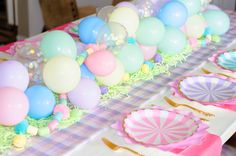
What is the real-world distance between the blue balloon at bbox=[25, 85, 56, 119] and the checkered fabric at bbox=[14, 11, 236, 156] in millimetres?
74

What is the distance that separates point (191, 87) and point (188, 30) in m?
0.44

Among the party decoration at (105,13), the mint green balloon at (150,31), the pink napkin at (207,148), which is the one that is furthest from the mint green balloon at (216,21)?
the pink napkin at (207,148)

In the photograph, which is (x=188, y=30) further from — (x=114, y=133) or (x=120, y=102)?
(x=114, y=133)

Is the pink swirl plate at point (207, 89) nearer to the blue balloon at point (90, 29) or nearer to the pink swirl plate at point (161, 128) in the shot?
the pink swirl plate at point (161, 128)

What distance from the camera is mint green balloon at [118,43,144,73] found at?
4.98 ft

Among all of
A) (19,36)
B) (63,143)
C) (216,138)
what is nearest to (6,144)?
(63,143)

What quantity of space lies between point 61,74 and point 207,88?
0.55 metres

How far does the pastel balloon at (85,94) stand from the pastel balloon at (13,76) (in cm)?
16

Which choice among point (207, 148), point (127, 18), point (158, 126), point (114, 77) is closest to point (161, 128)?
point (158, 126)

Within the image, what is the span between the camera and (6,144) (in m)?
1.15

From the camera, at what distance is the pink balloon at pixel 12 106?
1.13m

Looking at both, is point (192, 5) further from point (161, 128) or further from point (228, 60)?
point (161, 128)

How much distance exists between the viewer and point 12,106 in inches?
44.6

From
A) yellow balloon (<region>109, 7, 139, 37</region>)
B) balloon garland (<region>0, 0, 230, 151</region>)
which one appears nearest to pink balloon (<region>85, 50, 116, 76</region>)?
balloon garland (<region>0, 0, 230, 151</region>)
